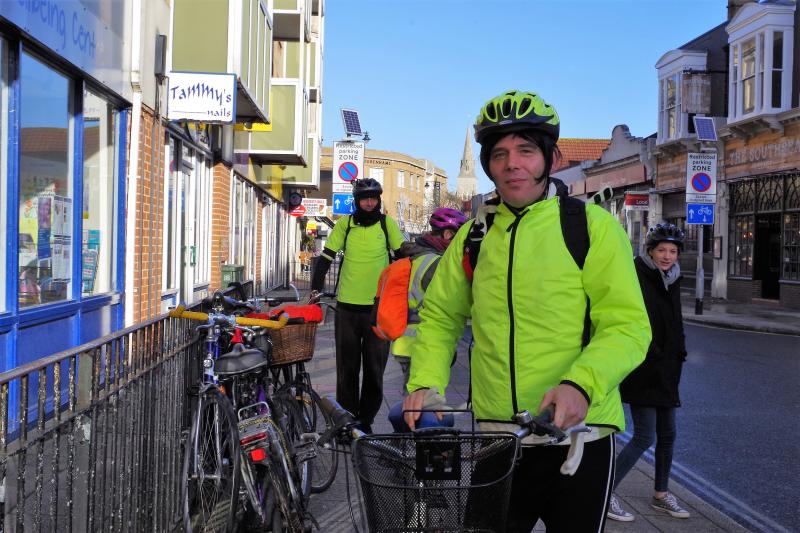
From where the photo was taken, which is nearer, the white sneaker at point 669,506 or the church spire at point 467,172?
the white sneaker at point 669,506

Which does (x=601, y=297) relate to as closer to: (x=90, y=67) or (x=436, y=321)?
(x=436, y=321)

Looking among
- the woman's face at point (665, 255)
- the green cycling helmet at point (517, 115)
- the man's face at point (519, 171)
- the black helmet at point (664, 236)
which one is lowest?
the woman's face at point (665, 255)

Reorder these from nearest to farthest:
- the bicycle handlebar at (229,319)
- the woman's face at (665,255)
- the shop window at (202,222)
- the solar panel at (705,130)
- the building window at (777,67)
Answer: the bicycle handlebar at (229,319)
the woman's face at (665,255)
the shop window at (202,222)
the solar panel at (705,130)
the building window at (777,67)

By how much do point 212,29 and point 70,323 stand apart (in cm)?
467

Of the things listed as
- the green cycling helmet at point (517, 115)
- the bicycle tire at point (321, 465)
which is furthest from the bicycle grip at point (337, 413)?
the bicycle tire at point (321, 465)

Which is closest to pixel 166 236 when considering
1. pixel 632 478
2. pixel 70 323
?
pixel 70 323

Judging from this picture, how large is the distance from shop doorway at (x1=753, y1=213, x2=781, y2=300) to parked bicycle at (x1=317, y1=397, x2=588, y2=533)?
85.5ft

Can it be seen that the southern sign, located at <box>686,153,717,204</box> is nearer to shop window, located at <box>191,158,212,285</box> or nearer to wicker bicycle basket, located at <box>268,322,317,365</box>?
shop window, located at <box>191,158,212,285</box>

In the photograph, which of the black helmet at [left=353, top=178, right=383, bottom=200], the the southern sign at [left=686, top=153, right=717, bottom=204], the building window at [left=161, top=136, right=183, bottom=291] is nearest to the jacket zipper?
the black helmet at [left=353, top=178, right=383, bottom=200]

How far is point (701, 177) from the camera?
71.0 ft

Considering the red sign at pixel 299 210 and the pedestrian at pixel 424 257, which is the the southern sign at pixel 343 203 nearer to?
the pedestrian at pixel 424 257

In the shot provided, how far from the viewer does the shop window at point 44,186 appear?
629 cm

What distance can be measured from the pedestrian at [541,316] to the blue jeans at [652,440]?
3.03 meters

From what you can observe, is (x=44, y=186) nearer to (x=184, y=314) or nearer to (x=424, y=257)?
(x=184, y=314)
